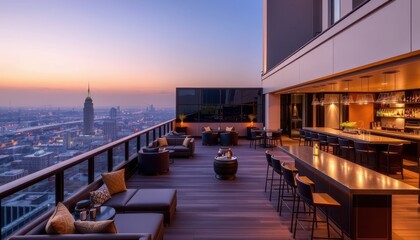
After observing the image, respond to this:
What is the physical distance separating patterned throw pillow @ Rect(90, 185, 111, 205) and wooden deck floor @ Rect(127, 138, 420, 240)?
103 centimetres

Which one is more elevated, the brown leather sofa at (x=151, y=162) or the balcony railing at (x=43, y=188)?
the balcony railing at (x=43, y=188)

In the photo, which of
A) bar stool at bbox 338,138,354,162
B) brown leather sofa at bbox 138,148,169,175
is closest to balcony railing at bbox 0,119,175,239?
brown leather sofa at bbox 138,148,169,175

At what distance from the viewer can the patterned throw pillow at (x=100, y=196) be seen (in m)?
3.73

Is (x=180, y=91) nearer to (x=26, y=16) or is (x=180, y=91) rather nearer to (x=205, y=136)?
(x=205, y=136)

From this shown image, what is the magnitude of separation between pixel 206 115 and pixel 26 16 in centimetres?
991

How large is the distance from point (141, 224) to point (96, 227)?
0.88 m

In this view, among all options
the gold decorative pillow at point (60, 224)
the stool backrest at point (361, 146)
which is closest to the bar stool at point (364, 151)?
Result: the stool backrest at point (361, 146)

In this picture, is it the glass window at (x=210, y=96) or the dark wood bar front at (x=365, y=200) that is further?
the glass window at (x=210, y=96)

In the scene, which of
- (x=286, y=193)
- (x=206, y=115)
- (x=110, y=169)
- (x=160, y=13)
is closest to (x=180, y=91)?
(x=206, y=115)

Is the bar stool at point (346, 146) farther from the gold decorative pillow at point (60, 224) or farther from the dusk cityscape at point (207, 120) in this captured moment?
the gold decorative pillow at point (60, 224)

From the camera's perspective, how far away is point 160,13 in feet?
40.8

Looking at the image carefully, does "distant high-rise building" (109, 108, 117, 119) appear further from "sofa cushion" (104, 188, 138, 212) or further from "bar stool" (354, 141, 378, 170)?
"bar stool" (354, 141, 378, 170)

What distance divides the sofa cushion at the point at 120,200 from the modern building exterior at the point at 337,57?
4617 mm

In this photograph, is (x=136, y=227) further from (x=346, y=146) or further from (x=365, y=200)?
(x=346, y=146)
